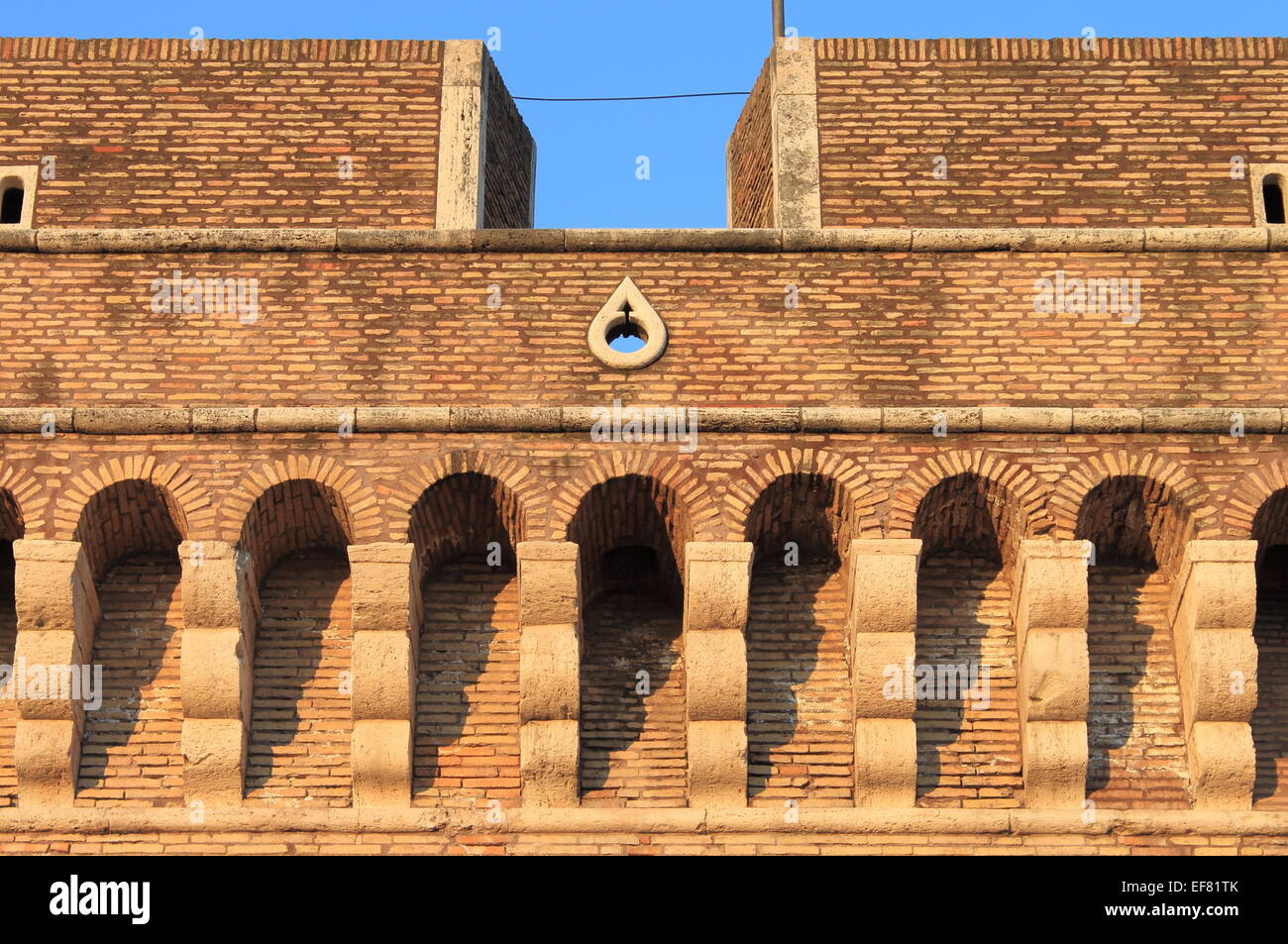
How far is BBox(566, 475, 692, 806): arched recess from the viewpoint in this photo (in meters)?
21.1

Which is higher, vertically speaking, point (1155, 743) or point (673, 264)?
point (673, 264)

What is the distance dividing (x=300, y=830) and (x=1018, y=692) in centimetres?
475

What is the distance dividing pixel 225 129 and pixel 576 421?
3572mm

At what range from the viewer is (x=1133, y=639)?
21.6m

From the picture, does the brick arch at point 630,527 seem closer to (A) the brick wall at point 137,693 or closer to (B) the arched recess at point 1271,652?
(A) the brick wall at point 137,693

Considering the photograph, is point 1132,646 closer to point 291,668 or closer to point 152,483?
point 291,668

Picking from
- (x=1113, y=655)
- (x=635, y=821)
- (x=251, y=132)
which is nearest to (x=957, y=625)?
(x=1113, y=655)

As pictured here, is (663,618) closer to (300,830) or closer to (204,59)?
(300,830)

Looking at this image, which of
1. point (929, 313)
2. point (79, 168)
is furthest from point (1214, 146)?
point (79, 168)

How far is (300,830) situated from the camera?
67.7 feet

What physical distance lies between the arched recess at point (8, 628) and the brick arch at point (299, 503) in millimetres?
1451

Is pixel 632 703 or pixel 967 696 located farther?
pixel 632 703

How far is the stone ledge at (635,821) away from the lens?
20641 millimetres

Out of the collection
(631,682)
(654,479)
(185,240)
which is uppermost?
(185,240)
